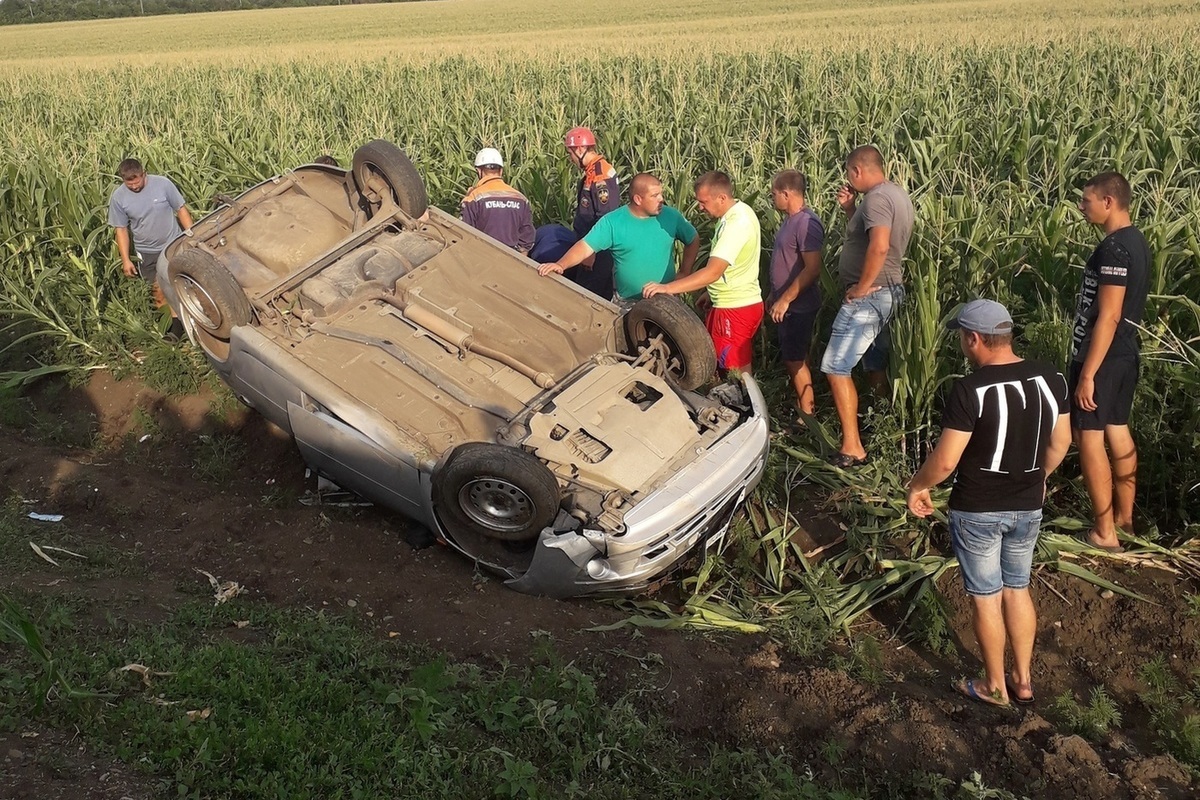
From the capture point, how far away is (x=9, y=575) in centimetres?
466

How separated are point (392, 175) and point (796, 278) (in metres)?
3.04

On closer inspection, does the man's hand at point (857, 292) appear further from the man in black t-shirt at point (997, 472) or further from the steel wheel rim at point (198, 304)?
the steel wheel rim at point (198, 304)

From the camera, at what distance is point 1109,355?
485 centimetres

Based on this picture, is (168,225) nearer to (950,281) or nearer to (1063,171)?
(950,281)

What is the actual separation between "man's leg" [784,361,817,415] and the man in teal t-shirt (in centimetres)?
103

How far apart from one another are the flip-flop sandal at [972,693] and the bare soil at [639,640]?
0.05 metres

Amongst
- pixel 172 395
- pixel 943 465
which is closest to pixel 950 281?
pixel 943 465

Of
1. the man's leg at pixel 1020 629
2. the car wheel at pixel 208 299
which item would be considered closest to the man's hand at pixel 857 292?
the man's leg at pixel 1020 629

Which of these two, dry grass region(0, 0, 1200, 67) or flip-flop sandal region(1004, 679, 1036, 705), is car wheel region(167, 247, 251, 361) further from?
dry grass region(0, 0, 1200, 67)

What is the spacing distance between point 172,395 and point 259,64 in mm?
18376

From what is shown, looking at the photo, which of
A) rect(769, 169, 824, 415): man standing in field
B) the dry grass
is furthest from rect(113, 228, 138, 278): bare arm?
the dry grass

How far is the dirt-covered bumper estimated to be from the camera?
4.59m

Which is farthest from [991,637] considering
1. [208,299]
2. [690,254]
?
[208,299]

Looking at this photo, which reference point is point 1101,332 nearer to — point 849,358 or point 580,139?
point 849,358
